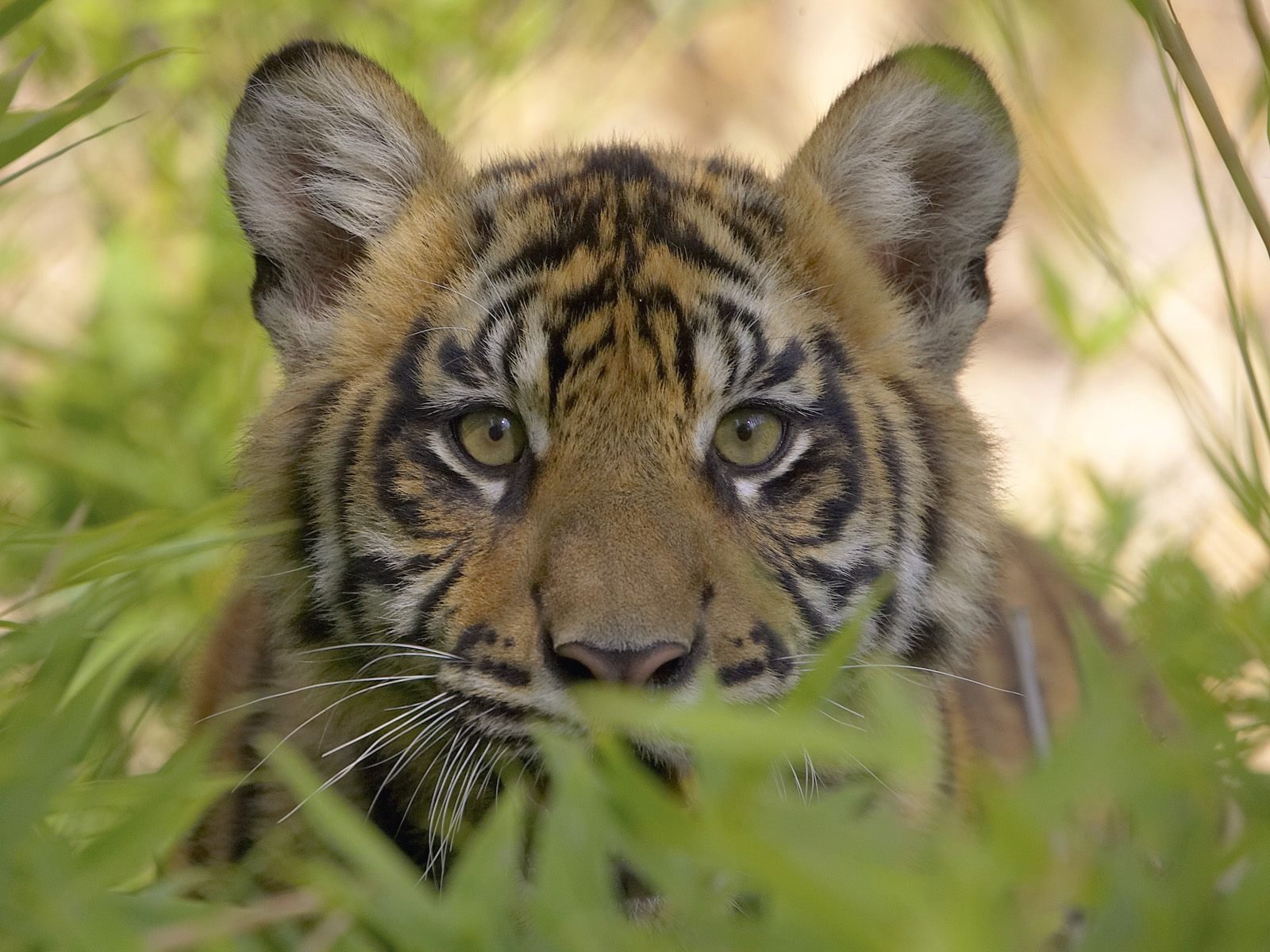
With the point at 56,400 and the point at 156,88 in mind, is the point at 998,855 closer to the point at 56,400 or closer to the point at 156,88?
the point at 56,400

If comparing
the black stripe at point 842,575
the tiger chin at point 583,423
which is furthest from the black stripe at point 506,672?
the black stripe at point 842,575

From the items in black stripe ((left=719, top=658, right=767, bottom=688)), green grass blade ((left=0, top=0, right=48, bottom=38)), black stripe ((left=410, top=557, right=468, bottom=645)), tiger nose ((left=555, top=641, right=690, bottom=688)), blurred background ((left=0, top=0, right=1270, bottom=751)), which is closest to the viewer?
green grass blade ((left=0, top=0, right=48, bottom=38))

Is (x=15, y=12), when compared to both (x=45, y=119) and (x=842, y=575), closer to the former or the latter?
(x=45, y=119)

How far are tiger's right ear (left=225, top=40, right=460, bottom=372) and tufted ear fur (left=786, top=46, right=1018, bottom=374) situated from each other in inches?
25.3

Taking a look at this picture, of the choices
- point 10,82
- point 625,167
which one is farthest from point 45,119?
point 625,167

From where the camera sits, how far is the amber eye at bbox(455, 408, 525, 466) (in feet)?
6.26

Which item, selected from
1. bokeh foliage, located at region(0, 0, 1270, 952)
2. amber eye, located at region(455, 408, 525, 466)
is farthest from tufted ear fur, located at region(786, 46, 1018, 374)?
amber eye, located at region(455, 408, 525, 466)

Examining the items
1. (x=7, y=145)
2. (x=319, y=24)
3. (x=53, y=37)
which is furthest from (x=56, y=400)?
(x=7, y=145)

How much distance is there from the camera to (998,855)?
0.94 meters

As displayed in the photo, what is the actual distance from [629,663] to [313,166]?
117 centimetres

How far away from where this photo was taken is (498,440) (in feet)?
6.26

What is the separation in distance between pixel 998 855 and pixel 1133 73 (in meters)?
6.32

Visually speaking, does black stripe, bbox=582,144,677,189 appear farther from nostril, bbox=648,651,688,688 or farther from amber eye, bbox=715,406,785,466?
nostril, bbox=648,651,688,688

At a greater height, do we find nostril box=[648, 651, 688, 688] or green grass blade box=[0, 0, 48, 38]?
green grass blade box=[0, 0, 48, 38]
